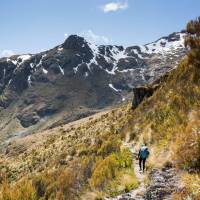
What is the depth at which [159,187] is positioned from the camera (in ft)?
45.3

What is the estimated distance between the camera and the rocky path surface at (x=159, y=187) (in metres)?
13.2

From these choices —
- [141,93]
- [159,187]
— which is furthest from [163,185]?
[141,93]

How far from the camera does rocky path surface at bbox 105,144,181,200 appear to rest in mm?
13156

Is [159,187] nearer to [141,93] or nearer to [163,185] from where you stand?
[163,185]

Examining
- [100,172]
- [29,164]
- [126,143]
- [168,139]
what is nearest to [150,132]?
[126,143]

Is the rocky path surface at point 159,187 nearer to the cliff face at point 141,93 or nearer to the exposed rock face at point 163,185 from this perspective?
the exposed rock face at point 163,185

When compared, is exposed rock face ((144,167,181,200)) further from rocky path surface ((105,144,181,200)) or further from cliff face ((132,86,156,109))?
cliff face ((132,86,156,109))

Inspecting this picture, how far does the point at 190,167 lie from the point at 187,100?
412 inches

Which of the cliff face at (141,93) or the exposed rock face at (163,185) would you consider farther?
the cliff face at (141,93)

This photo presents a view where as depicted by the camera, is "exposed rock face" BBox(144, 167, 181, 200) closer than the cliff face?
Yes

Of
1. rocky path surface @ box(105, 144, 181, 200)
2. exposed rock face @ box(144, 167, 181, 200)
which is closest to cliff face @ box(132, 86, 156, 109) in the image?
rocky path surface @ box(105, 144, 181, 200)

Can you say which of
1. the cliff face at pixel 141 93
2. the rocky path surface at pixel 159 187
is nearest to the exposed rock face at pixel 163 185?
the rocky path surface at pixel 159 187

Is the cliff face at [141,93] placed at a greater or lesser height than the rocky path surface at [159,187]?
greater

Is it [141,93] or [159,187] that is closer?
[159,187]
